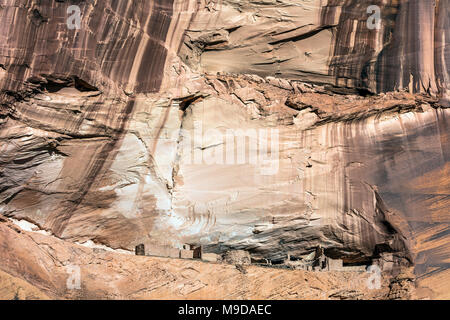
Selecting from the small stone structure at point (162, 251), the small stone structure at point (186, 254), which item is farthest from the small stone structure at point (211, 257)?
the small stone structure at point (162, 251)

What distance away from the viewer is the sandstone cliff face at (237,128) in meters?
9.29

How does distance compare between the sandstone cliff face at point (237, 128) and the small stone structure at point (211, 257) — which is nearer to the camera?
the sandstone cliff face at point (237, 128)

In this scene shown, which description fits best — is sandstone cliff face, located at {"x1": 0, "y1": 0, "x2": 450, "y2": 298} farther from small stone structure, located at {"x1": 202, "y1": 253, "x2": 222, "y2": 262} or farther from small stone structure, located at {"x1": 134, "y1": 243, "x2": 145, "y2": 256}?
small stone structure, located at {"x1": 134, "y1": 243, "x2": 145, "y2": 256}

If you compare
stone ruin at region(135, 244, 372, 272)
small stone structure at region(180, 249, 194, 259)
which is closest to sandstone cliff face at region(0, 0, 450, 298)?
stone ruin at region(135, 244, 372, 272)

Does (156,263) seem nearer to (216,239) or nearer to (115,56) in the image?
(216,239)

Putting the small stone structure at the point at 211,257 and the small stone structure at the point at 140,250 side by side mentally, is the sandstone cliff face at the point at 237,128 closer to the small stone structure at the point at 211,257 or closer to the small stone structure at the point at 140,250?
the small stone structure at the point at 211,257

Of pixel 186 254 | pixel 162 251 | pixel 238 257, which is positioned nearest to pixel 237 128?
pixel 238 257

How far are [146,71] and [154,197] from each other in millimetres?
2401

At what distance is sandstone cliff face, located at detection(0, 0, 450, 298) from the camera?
9.29m

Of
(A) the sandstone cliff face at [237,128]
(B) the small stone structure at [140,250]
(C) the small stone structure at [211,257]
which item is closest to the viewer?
(A) the sandstone cliff face at [237,128]

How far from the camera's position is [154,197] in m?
9.84

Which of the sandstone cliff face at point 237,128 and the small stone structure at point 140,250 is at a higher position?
the sandstone cliff face at point 237,128

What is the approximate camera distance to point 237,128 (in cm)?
986

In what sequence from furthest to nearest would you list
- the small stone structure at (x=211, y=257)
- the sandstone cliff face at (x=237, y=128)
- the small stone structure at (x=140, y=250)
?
the small stone structure at (x=211, y=257)
the small stone structure at (x=140, y=250)
the sandstone cliff face at (x=237, y=128)
